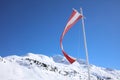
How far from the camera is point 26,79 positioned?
125312 millimetres

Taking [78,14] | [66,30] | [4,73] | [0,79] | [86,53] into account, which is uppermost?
[4,73]

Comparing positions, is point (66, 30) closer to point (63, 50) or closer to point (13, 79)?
point (63, 50)

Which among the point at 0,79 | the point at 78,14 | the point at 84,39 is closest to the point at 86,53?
the point at 84,39

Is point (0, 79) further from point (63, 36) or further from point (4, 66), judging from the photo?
point (63, 36)

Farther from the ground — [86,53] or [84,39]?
[84,39]

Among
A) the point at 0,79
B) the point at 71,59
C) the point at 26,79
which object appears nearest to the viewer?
the point at 71,59

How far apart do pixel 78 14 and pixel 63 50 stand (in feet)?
9.26

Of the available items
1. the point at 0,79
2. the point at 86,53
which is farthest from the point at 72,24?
the point at 0,79

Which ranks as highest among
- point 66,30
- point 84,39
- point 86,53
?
point 66,30

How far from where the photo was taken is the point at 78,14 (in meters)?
16.2

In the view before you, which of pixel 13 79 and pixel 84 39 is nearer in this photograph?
pixel 84 39

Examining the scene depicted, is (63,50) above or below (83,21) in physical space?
below

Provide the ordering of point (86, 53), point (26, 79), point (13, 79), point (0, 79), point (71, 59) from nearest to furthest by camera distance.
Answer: point (86, 53), point (71, 59), point (0, 79), point (13, 79), point (26, 79)

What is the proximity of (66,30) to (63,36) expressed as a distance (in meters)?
0.53
